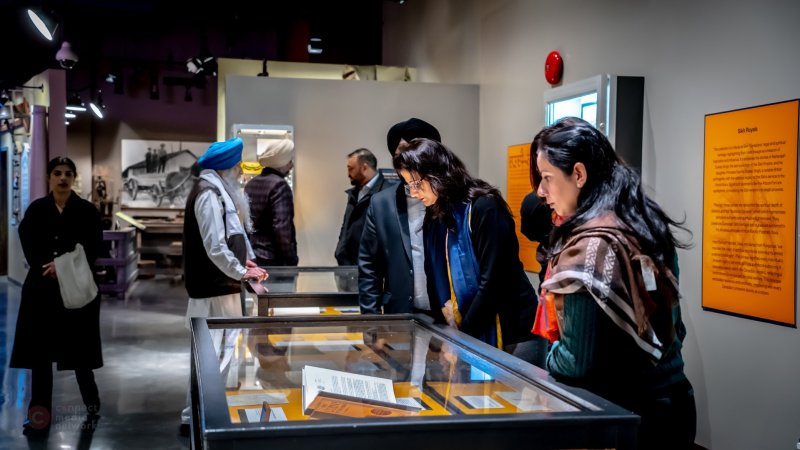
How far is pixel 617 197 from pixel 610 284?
0.22 meters

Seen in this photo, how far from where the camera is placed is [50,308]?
4539 millimetres

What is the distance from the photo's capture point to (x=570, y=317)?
1.50m

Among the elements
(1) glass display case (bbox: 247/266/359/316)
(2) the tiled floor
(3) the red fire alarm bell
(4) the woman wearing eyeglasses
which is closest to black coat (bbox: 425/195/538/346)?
(4) the woman wearing eyeglasses

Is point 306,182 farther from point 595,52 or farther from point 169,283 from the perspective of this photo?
point 169,283

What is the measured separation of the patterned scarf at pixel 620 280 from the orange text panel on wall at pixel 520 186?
4343mm

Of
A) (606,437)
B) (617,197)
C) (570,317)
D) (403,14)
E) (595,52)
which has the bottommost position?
(606,437)

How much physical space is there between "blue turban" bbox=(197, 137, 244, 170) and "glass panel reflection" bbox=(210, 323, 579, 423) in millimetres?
2124

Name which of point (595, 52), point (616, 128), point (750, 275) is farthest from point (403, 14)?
point (750, 275)

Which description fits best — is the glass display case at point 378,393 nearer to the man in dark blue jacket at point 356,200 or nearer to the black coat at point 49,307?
the man in dark blue jacket at point 356,200

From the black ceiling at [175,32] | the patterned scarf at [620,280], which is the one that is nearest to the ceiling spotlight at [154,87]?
the black ceiling at [175,32]

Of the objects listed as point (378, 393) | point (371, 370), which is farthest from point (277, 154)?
point (378, 393)

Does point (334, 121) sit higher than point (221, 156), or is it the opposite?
point (334, 121)

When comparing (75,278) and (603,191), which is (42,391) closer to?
(75,278)

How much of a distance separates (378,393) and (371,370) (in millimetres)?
267
